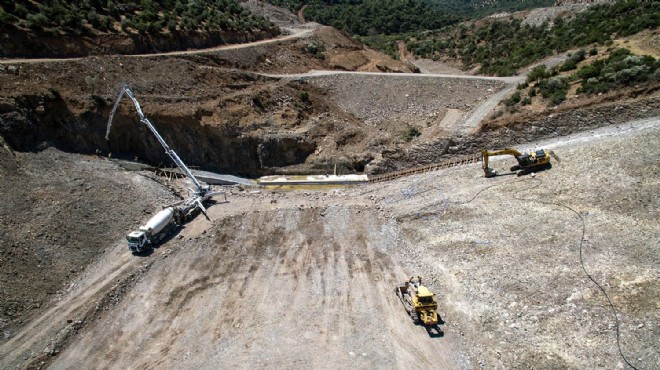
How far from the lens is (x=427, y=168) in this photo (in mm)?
28734

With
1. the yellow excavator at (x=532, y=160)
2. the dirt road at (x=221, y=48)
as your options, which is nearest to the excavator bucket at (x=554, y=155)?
the yellow excavator at (x=532, y=160)

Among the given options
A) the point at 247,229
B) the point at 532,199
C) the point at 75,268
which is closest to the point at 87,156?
the point at 75,268

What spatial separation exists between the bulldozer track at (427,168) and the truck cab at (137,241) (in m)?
15.4

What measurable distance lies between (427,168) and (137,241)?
60.8 ft

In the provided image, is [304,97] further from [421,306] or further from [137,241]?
[421,306]

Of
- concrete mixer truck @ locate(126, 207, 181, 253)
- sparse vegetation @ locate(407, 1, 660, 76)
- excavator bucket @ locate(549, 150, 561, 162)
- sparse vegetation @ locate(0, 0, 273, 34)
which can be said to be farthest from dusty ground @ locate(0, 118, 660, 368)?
sparse vegetation @ locate(0, 0, 273, 34)

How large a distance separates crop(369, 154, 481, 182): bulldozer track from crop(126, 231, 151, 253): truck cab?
15398 mm

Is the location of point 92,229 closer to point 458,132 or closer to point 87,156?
point 87,156

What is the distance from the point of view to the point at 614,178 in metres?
20.8

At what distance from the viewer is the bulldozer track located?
90.6 feet

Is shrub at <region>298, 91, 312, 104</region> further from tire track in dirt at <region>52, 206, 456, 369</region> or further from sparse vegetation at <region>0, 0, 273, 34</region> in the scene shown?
tire track in dirt at <region>52, 206, 456, 369</region>

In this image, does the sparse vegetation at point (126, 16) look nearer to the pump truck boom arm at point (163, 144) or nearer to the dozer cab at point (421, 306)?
the pump truck boom arm at point (163, 144)

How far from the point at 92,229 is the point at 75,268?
277 centimetres

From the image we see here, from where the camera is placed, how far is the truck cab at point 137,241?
70.9ft
